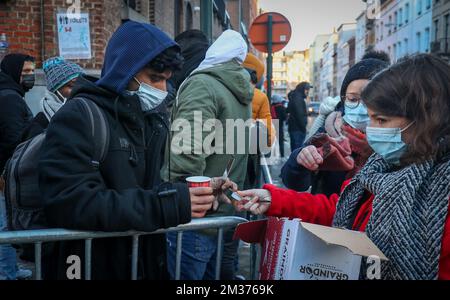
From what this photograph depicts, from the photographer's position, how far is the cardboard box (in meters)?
1.56

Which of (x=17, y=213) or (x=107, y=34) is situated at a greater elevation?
(x=107, y=34)

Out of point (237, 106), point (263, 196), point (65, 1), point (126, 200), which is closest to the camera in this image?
point (126, 200)

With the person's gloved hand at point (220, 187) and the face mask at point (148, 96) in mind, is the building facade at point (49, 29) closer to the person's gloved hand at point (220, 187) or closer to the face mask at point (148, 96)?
the face mask at point (148, 96)

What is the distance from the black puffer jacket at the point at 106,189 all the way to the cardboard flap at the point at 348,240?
55 cm

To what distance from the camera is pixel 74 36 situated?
666cm

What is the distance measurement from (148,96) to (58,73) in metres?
1.77

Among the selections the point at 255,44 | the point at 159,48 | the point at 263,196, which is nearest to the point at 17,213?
the point at 159,48

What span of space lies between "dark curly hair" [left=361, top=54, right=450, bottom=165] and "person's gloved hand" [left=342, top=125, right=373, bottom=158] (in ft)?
2.09

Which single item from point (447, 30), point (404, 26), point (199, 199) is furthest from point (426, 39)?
point (199, 199)

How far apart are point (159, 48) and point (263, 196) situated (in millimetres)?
851

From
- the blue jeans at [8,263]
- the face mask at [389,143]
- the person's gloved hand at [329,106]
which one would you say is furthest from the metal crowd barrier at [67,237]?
the blue jeans at [8,263]

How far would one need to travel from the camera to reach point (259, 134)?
4.04m
